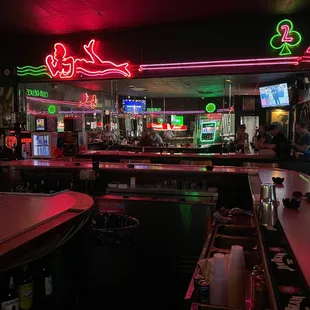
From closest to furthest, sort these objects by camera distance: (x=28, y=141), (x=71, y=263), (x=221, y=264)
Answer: (x=221, y=264) < (x=71, y=263) < (x=28, y=141)

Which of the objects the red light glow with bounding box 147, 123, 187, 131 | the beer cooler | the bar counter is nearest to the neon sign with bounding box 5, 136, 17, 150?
the beer cooler

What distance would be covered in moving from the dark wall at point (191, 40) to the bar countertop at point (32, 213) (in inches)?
189

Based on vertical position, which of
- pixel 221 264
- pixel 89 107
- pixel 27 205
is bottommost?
pixel 221 264

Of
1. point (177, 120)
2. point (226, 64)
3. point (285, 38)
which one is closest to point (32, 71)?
point (226, 64)

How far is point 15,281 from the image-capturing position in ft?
6.95

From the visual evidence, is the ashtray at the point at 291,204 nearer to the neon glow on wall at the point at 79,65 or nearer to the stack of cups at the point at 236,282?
the stack of cups at the point at 236,282

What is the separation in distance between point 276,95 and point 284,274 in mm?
10764

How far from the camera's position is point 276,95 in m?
11.3

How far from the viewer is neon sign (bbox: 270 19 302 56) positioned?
642cm

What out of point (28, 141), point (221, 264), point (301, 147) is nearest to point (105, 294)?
point (221, 264)

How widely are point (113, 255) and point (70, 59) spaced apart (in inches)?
205

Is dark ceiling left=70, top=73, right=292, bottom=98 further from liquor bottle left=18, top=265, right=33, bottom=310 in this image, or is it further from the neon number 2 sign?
liquor bottle left=18, top=265, right=33, bottom=310

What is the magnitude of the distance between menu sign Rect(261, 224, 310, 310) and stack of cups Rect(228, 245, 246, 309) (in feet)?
0.85

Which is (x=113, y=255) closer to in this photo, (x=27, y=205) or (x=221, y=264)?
(x=27, y=205)
